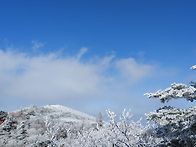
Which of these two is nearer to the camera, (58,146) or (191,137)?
(191,137)

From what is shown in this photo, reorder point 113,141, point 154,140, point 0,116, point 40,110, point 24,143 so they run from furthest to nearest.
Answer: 1. point 40,110
2. point 0,116
3. point 24,143
4. point 113,141
5. point 154,140

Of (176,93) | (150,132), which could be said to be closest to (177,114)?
(176,93)

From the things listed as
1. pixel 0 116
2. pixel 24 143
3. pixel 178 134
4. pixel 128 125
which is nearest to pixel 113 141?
pixel 128 125

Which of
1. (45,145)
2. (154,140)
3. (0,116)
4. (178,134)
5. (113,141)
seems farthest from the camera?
(0,116)

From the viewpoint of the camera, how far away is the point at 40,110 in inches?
2881

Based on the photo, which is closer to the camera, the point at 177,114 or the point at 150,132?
the point at 177,114

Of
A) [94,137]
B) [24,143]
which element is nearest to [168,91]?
[94,137]

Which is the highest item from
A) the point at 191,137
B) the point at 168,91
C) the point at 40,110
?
the point at 40,110

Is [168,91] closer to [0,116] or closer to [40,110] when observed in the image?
[0,116]

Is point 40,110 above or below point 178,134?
above

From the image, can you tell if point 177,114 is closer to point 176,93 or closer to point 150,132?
point 176,93

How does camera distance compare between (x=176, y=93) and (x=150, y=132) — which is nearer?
(x=176, y=93)

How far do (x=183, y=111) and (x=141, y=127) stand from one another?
6087 millimetres

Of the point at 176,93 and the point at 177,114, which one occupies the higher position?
the point at 176,93
